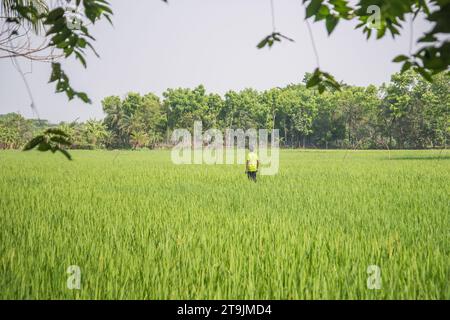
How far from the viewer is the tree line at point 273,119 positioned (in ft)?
142

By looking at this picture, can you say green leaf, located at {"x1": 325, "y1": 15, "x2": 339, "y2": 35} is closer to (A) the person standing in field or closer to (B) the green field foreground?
(B) the green field foreground

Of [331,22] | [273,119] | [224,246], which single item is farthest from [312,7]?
[273,119]

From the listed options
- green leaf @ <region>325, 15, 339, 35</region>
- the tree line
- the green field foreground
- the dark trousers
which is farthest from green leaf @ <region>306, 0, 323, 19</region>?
the tree line

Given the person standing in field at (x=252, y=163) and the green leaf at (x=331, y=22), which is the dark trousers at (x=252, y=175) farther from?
the green leaf at (x=331, y=22)

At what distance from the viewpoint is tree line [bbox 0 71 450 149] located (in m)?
43.2

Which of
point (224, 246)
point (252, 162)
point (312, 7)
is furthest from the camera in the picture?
point (252, 162)

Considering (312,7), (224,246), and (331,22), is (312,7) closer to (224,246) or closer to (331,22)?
(331,22)

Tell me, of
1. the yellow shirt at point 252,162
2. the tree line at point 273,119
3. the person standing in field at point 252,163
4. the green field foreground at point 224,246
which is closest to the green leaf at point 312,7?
the green field foreground at point 224,246

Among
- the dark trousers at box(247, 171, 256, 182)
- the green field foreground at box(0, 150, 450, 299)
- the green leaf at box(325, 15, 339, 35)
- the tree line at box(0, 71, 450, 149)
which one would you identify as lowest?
the green field foreground at box(0, 150, 450, 299)

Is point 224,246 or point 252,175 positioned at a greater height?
point 252,175

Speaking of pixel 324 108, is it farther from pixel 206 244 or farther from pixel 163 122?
pixel 206 244

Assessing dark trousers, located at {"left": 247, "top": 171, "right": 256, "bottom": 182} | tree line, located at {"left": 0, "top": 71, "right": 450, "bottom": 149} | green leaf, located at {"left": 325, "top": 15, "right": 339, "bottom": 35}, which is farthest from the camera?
tree line, located at {"left": 0, "top": 71, "right": 450, "bottom": 149}

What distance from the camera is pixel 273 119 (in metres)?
56.2

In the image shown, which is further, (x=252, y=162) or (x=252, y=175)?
(x=252, y=175)
